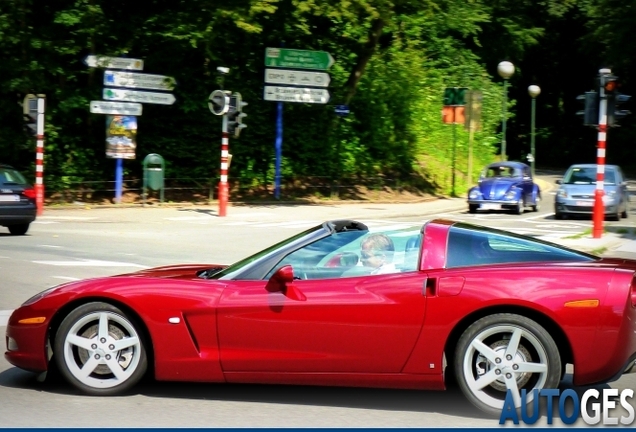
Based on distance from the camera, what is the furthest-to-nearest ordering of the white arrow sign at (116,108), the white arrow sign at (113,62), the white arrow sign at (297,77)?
the white arrow sign at (297,77) < the white arrow sign at (116,108) < the white arrow sign at (113,62)

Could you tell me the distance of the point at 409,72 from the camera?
40.6 metres

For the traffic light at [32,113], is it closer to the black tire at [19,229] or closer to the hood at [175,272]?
the black tire at [19,229]

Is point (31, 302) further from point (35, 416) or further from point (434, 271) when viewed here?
point (434, 271)

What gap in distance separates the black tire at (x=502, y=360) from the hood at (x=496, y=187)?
86.7ft

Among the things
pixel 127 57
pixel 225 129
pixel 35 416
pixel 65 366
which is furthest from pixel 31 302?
pixel 127 57

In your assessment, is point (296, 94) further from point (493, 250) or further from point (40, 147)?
point (493, 250)

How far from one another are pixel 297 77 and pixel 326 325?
29.4 m

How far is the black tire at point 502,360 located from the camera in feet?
20.6

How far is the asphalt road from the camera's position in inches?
243

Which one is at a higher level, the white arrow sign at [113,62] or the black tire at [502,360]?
the white arrow sign at [113,62]

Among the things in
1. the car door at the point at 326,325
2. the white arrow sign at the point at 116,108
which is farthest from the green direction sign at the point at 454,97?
the car door at the point at 326,325

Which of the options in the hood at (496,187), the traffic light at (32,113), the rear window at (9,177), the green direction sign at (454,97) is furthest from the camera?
the green direction sign at (454,97)

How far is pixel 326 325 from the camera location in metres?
6.42

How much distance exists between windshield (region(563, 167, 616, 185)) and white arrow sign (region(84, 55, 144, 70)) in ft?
43.6
